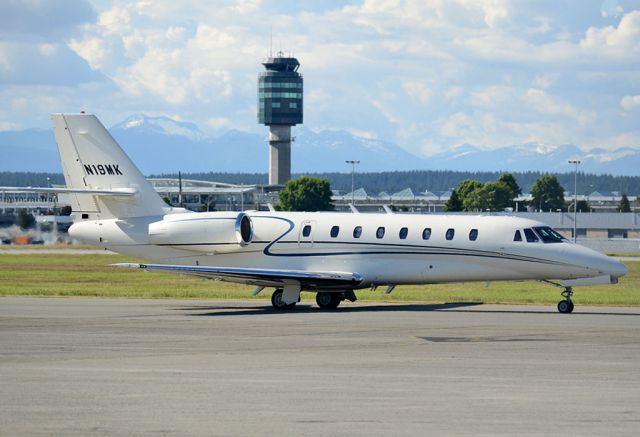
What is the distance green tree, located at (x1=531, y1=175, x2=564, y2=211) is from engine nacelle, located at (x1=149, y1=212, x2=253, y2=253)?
161 m

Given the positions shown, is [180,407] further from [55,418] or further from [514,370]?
[514,370]

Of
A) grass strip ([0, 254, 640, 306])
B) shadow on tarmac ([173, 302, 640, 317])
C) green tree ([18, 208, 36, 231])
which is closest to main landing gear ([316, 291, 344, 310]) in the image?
shadow on tarmac ([173, 302, 640, 317])

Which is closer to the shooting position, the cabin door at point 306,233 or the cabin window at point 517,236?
the cabin window at point 517,236

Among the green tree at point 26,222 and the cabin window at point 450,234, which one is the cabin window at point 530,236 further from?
the green tree at point 26,222

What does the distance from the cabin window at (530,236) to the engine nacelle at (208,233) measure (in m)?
8.38

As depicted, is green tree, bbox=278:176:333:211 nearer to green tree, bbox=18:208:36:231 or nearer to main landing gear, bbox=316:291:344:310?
green tree, bbox=18:208:36:231

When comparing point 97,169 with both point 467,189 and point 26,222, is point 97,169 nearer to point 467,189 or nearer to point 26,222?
point 26,222

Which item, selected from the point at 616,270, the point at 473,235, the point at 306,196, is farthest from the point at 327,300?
the point at 306,196

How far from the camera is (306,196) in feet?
504

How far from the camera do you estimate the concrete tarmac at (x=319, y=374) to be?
14.4m

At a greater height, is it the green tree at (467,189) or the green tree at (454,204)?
the green tree at (467,189)

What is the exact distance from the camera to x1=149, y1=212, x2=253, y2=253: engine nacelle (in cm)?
3428

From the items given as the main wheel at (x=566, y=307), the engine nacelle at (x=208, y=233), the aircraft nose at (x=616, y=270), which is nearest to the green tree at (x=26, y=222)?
the engine nacelle at (x=208, y=233)

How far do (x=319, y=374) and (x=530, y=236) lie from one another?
1498 centimetres
